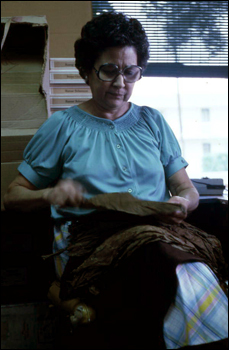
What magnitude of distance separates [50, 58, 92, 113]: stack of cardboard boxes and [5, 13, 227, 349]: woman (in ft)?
0.75

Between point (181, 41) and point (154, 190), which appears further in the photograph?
point (181, 41)

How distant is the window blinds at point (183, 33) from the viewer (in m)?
1.25

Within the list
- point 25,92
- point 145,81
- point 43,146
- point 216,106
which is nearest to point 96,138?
point 43,146

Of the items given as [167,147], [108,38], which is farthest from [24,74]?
[167,147]

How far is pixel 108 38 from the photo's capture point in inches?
25.1

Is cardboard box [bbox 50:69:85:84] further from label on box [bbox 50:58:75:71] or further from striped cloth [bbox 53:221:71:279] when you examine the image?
striped cloth [bbox 53:221:71:279]

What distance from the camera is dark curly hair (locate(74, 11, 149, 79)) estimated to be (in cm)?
64

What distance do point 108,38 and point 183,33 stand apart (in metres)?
0.91

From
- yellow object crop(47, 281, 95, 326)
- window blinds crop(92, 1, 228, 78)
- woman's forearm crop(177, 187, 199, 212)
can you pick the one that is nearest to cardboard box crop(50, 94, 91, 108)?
window blinds crop(92, 1, 228, 78)

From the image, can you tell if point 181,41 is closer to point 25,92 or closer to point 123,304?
point 25,92

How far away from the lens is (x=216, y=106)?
3.43 feet

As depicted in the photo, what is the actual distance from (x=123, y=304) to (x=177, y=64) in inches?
40.6

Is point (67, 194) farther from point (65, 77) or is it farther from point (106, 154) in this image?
point (65, 77)

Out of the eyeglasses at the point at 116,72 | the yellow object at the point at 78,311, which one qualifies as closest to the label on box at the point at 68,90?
the eyeglasses at the point at 116,72
